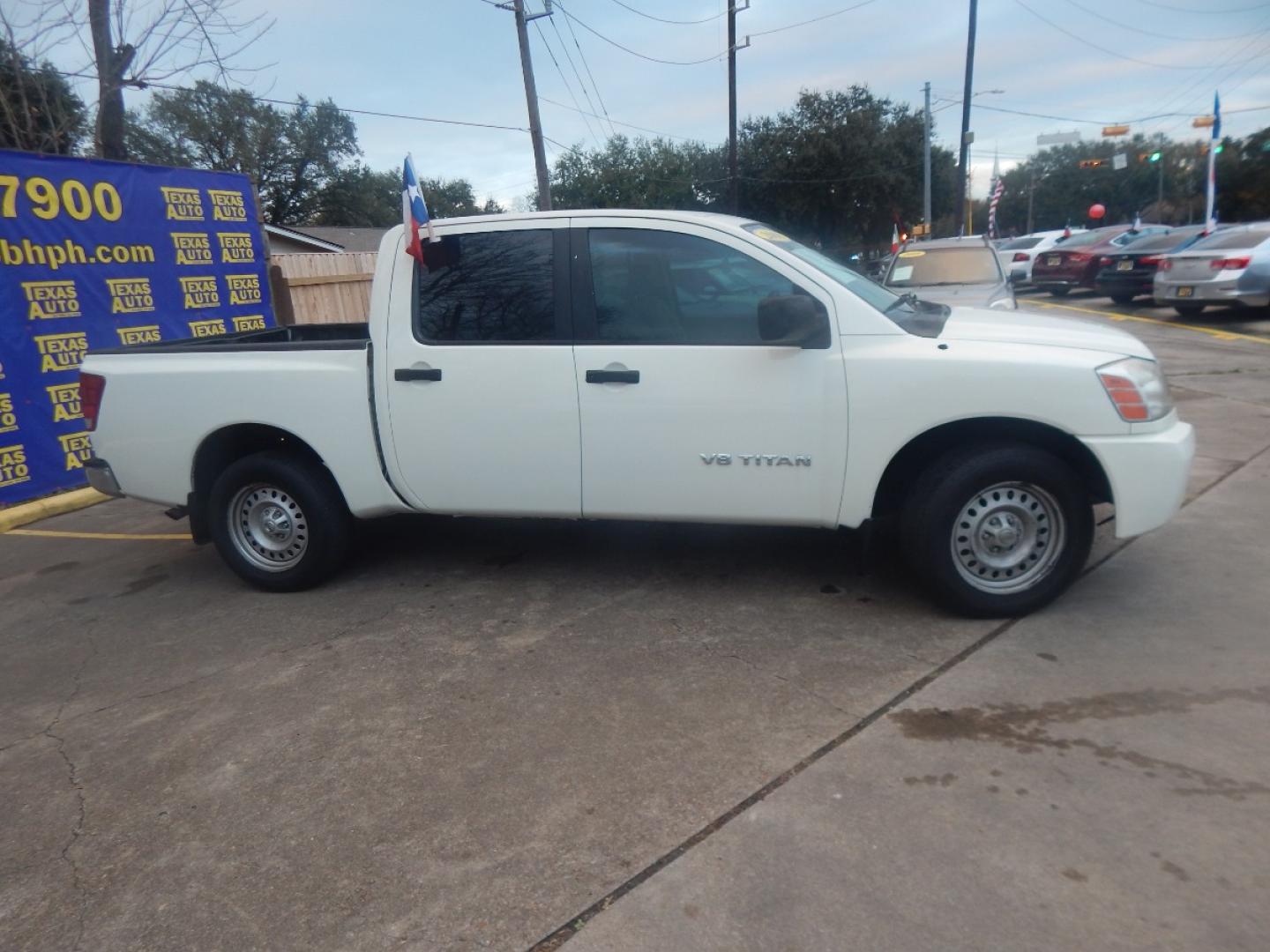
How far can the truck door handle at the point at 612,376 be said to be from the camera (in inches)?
172

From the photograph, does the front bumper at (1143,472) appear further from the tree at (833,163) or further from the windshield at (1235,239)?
the tree at (833,163)

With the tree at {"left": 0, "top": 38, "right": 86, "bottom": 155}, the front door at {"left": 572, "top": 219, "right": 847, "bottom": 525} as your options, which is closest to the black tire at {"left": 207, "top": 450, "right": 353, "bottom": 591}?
the front door at {"left": 572, "top": 219, "right": 847, "bottom": 525}

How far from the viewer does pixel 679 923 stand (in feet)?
8.21

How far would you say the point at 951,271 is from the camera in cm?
1055

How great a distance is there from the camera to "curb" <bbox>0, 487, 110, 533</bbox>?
7.48 metres

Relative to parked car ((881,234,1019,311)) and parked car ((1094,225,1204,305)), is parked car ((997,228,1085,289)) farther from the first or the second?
parked car ((881,234,1019,311))

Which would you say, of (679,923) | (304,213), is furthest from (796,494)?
(304,213)

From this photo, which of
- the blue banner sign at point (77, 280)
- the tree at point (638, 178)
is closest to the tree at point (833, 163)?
the tree at point (638, 178)

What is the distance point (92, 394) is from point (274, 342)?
121 centimetres

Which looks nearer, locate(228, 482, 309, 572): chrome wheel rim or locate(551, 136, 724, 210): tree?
locate(228, 482, 309, 572): chrome wheel rim

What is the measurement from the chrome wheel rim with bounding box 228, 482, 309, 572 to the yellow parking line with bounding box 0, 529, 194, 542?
157 cm

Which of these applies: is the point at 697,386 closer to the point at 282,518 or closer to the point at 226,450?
the point at 282,518

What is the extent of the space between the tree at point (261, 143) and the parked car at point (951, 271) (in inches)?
904

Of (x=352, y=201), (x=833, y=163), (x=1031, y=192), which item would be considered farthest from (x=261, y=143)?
(x=1031, y=192)
